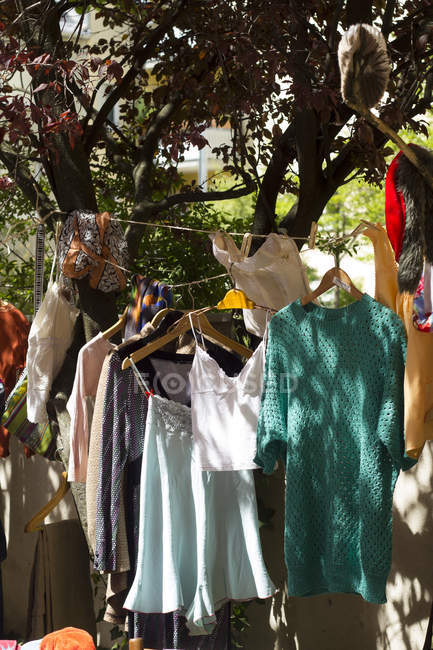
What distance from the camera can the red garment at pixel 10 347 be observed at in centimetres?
400

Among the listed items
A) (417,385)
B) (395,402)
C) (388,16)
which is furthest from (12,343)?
(388,16)

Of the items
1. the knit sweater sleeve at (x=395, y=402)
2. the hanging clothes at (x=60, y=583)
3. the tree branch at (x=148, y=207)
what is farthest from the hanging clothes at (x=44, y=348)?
the knit sweater sleeve at (x=395, y=402)

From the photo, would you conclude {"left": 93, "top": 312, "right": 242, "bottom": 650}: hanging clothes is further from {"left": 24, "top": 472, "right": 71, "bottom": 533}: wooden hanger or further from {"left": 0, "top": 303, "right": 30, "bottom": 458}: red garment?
{"left": 0, "top": 303, "right": 30, "bottom": 458}: red garment

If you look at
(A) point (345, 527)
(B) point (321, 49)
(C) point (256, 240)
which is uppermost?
(B) point (321, 49)

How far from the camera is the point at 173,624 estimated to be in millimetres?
3166

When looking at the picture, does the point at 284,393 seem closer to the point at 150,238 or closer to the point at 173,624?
the point at 173,624

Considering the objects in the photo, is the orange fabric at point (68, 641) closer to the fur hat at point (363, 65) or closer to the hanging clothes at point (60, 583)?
the hanging clothes at point (60, 583)

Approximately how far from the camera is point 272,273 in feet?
10.4

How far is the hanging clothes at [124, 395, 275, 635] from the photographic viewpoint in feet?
9.73

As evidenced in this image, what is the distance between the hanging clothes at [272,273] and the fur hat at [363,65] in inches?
41.0

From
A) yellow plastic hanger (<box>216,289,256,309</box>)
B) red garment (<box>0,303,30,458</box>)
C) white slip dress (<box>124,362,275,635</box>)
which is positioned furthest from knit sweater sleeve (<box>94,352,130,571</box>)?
red garment (<box>0,303,30,458</box>)

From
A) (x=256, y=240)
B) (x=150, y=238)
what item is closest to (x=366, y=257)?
(x=150, y=238)

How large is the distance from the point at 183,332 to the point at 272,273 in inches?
16.9

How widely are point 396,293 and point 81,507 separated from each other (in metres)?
1.85
